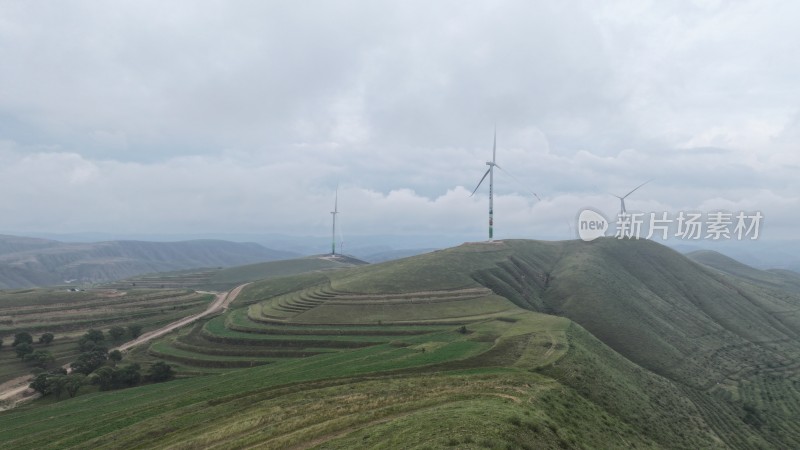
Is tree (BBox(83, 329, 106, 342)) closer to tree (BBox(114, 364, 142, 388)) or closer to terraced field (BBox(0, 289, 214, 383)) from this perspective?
terraced field (BBox(0, 289, 214, 383))

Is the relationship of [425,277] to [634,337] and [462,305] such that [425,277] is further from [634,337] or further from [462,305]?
[634,337]

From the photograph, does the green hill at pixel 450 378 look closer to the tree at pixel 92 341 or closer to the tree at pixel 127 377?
the tree at pixel 127 377

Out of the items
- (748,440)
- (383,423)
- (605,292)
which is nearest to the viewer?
(383,423)

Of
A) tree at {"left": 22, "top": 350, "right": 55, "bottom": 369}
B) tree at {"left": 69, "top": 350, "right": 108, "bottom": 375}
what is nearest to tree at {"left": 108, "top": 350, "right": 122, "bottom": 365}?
tree at {"left": 69, "top": 350, "right": 108, "bottom": 375}

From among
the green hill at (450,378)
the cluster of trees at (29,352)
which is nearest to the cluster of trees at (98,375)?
the green hill at (450,378)

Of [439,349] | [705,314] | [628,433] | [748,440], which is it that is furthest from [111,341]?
[705,314]

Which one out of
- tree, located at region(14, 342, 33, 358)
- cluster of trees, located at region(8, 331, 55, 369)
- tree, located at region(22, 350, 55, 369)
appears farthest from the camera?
tree, located at region(14, 342, 33, 358)
